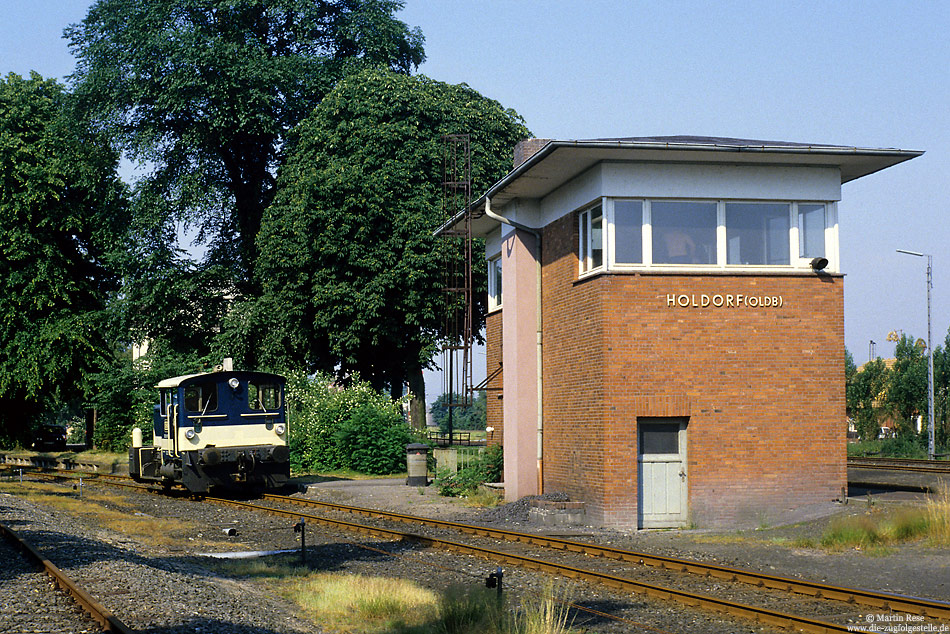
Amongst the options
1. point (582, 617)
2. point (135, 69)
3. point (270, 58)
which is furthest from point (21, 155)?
point (582, 617)

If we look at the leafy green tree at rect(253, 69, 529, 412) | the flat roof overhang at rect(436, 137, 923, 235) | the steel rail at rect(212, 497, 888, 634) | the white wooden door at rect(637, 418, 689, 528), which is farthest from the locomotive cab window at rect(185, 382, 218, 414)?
the white wooden door at rect(637, 418, 689, 528)

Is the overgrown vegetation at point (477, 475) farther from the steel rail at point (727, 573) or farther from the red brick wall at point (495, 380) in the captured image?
the steel rail at point (727, 573)

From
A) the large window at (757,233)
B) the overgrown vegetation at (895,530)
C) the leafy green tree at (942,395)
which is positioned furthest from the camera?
the leafy green tree at (942,395)

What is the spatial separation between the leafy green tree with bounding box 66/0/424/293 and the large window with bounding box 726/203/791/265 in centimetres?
2352

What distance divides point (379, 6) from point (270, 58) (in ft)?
16.9

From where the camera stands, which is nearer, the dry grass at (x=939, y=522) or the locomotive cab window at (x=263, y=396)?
the dry grass at (x=939, y=522)

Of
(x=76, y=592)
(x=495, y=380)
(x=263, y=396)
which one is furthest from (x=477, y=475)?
(x=76, y=592)

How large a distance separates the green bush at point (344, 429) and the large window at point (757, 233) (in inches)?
650

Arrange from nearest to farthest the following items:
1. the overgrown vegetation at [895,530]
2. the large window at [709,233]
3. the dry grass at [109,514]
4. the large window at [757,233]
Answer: the overgrown vegetation at [895,530], the dry grass at [109,514], the large window at [709,233], the large window at [757,233]

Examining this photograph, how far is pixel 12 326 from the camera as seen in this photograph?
37.3m

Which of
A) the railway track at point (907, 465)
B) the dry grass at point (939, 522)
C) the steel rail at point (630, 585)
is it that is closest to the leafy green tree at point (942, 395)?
the railway track at point (907, 465)

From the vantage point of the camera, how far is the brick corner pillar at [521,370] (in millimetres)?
20406

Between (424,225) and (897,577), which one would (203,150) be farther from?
(897,577)

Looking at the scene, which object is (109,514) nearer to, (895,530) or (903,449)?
(895,530)
